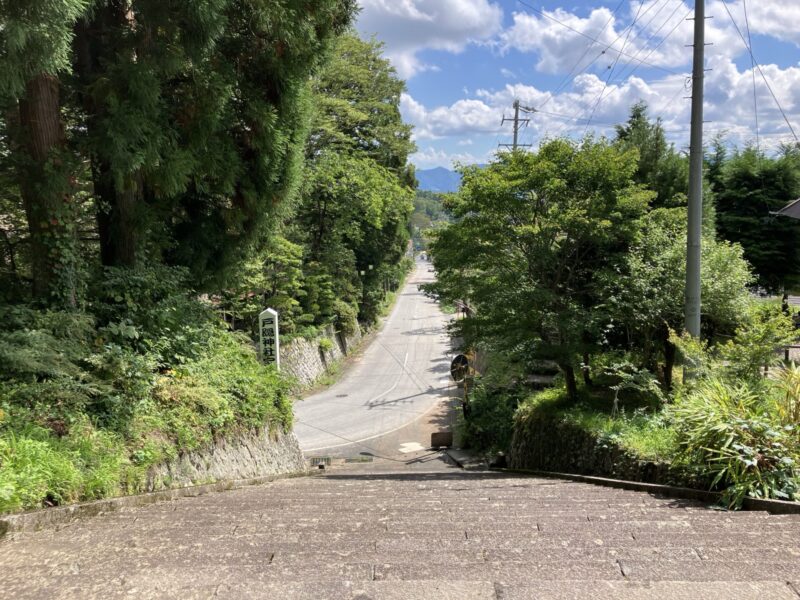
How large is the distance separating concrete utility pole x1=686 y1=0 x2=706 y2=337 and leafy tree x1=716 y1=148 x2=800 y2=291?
10401mm

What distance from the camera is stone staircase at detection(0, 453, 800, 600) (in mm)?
2373

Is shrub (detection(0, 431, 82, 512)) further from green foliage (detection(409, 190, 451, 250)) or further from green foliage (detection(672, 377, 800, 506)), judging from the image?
green foliage (detection(409, 190, 451, 250))

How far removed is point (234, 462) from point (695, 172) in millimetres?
7751

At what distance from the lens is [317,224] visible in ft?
77.8

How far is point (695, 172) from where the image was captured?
24.1 ft

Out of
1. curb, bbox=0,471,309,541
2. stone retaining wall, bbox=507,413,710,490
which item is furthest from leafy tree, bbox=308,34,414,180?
curb, bbox=0,471,309,541

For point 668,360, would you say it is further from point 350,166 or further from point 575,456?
point 350,166

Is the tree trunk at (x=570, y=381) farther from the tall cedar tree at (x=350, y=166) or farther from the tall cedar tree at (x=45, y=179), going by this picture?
the tall cedar tree at (x=350, y=166)

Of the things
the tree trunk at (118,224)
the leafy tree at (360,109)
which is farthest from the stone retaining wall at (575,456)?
the leafy tree at (360,109)

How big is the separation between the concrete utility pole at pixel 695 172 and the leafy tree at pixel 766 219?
34.1 feet

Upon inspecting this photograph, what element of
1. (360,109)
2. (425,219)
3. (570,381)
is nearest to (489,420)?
(570,381)

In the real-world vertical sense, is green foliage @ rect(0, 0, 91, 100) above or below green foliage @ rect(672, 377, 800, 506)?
above

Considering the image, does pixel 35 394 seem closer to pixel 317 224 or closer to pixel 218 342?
pixel 218 342

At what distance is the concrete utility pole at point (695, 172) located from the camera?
729 cm
